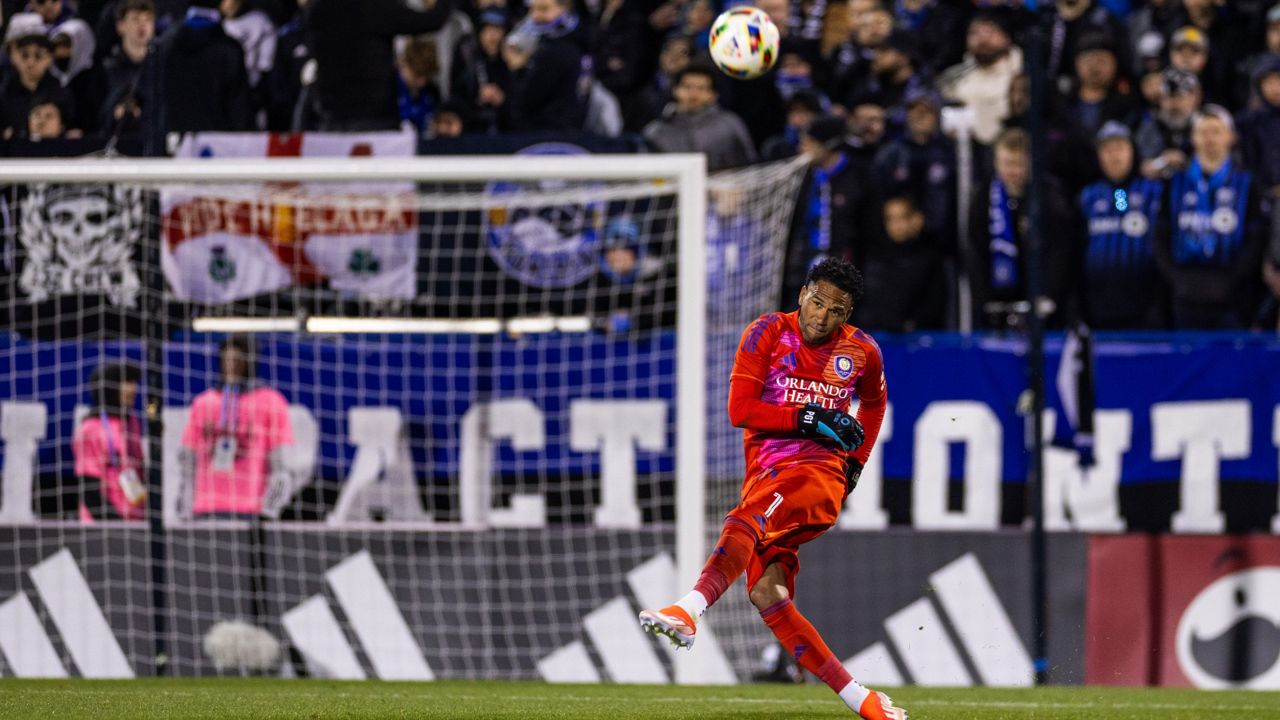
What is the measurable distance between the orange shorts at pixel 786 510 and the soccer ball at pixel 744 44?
11.6 ft

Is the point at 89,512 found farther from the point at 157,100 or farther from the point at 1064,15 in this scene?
the point at 1064,15

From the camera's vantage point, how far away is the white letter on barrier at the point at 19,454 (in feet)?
40.1

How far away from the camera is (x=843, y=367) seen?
7539 mm

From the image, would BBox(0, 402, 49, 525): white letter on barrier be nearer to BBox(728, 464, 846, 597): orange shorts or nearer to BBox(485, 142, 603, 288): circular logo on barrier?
BBox(485, 142, 603, 288): circular logo on barrier

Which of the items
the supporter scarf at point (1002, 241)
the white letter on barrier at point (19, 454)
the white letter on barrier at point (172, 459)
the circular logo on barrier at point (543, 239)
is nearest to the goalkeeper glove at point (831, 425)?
the supporter scarf at point (1002, 241)

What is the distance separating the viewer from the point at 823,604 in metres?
12.1

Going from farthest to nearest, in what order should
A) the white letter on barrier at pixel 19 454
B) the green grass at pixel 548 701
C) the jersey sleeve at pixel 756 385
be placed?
the white letter on barrier at pixel 19 454, the green grass at pixel 548 701, the jersey sleeve at pixel 756 385

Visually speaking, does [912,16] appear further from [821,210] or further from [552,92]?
[552,92]

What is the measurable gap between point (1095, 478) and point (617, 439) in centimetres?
341

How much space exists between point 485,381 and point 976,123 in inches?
168

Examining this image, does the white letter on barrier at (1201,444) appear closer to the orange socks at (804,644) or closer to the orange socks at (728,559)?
the orange socks at (804,644)

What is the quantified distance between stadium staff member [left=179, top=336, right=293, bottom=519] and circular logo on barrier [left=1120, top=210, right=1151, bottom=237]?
625 cm

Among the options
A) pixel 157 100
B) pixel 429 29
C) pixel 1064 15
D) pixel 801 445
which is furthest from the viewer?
pixel 1064 15

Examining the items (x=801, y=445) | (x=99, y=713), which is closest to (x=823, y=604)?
(x=801, y=445)
